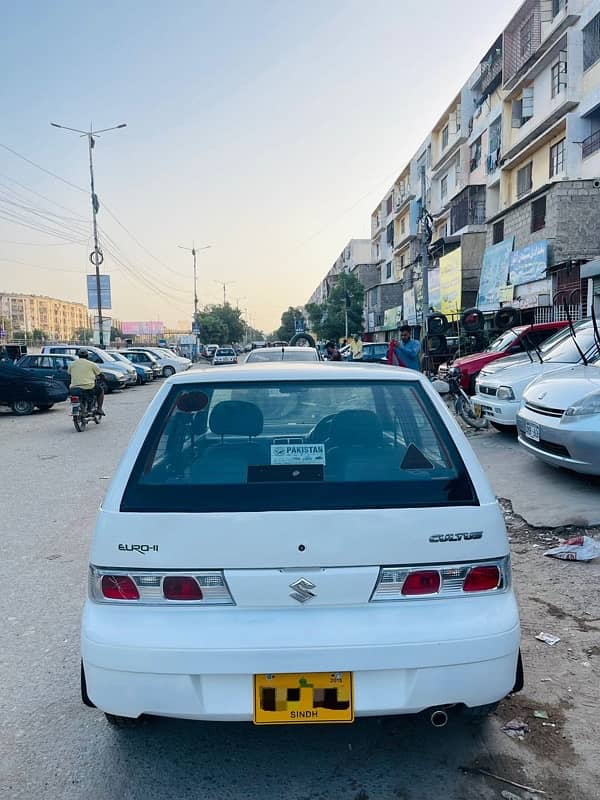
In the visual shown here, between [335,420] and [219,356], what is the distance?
41.3 metres

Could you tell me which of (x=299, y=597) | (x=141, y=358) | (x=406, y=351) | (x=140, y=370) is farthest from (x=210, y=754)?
(x=141, y=358)

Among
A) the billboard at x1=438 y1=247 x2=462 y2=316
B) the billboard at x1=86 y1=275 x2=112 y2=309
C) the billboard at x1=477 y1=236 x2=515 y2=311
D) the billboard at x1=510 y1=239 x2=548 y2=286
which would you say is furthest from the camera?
the billboard at x1=86 y1=275 x2=112 y2=309

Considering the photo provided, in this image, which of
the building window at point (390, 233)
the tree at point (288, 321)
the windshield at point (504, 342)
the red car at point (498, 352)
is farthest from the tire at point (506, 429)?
the tree at point (288, 321)

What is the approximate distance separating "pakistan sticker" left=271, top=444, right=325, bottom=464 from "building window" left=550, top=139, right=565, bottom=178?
24078 mm

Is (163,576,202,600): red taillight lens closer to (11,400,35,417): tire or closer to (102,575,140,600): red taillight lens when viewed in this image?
(102,575,140,600): red taillight lens

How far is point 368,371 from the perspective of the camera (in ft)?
8.96

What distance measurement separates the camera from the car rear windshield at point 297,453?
2172 mm

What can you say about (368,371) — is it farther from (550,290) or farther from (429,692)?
(550,290)

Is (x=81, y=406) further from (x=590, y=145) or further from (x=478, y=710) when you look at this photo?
(x=590, y=145)

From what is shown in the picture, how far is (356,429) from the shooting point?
104 inches

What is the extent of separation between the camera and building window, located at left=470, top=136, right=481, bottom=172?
1299 inches

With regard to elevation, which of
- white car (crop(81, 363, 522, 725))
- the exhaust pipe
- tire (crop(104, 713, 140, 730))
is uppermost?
white car (crop(81, 363, 522, 725))

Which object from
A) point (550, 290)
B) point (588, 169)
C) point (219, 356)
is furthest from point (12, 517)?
point (219, 356)

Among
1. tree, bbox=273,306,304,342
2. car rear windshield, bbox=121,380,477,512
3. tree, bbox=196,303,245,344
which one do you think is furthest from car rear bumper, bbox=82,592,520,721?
tree, bbox=273,306,304,342
